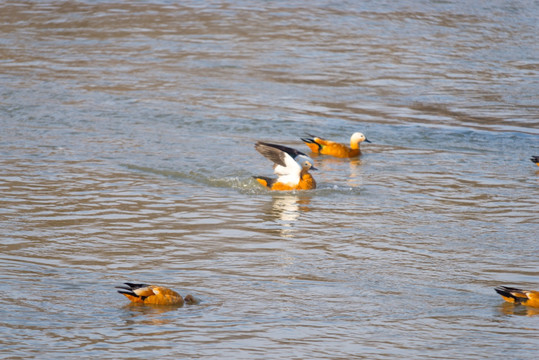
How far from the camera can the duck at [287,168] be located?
38.9 ft

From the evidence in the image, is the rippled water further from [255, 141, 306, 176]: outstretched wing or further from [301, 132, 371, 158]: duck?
[255, 141, 306, 176]: outstretched wing

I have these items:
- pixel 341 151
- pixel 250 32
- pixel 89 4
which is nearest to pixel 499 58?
pixel 250 32

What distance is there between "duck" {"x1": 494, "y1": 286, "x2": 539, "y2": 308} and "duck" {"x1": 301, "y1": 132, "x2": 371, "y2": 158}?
6.71 metres

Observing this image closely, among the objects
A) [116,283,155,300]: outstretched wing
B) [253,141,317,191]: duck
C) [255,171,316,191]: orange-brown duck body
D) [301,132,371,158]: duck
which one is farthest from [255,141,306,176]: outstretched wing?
[116,283,155,300]: outstretched wing

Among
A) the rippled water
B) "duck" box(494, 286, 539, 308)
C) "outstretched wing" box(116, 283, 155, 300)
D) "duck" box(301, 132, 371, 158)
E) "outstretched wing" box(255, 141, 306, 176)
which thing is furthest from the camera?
"duck" box(301, 132, 371, 158)

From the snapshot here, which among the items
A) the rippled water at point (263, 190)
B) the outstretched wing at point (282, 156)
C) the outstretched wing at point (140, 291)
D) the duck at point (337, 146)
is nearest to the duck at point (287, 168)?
the outstretched wing at point (282, 156)

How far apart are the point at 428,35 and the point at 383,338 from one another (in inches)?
683

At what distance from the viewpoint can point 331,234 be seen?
9680mm

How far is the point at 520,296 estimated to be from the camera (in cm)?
739

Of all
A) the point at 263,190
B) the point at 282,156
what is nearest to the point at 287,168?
the point at 282,156

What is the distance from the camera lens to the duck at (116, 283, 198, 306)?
23.5 ft

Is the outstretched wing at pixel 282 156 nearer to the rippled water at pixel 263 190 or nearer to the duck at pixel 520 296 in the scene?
the rippled water at pixel 263 190

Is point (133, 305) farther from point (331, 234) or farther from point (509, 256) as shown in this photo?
point (509, 256)

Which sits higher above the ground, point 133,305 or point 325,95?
point 325,95
